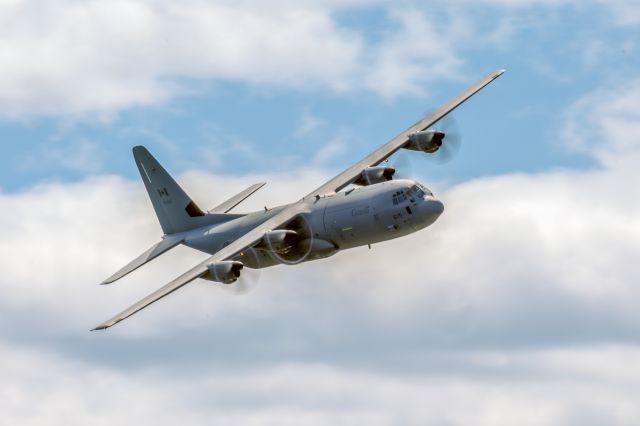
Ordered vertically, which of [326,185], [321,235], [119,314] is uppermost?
[326,185]

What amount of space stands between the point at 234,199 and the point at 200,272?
13.2 m

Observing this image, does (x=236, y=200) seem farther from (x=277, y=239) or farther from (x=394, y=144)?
(x=277, y=239)

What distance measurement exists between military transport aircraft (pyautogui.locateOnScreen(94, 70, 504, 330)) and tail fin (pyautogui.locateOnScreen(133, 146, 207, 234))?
92 mm

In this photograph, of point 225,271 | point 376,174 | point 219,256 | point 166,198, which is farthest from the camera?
point 166,198

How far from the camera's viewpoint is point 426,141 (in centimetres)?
7912

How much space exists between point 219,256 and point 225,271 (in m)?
2.02

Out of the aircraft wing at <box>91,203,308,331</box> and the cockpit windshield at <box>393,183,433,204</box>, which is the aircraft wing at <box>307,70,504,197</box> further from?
the cockpit windshield at <box>393,183,433,204</box>

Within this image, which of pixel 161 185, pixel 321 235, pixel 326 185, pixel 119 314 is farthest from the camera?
pixel 161 185

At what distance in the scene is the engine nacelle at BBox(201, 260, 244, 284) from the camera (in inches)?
2689

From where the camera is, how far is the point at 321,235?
71.6m

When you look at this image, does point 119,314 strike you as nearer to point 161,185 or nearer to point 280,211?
point 280,211

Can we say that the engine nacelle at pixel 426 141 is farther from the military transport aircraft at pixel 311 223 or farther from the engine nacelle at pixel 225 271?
the engine nacelle at pixel 225 271

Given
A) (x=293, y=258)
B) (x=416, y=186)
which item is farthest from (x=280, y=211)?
(x=416, y=186)

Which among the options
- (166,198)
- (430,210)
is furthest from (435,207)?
(166,198)
